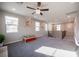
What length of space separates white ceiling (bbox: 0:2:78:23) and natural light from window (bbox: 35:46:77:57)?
0.64 m

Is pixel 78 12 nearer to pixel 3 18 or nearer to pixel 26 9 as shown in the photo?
pixel 26 9

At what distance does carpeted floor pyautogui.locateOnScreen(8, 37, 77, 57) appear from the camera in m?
1.59

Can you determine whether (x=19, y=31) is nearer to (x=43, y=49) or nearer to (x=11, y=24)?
(x=11, y=24)

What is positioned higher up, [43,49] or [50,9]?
[50,9]

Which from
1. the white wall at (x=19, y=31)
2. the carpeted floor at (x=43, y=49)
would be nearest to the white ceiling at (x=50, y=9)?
the white wall at (x=19, y=31)

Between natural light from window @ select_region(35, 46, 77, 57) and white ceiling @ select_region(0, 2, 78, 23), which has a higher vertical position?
white ceiling @ select_region(0, 2, 78, 23)

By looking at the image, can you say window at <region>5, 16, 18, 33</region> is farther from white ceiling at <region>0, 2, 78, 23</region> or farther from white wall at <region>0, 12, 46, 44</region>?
white ceiling at <region>0, 2, 78, 23</region>

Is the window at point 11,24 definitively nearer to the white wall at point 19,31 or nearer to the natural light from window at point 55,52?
the white wall at point 19,31

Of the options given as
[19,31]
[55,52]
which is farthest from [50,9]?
[55,52]

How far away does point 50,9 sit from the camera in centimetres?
162

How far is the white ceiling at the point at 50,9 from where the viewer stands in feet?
5.11

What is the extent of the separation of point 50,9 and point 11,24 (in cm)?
89

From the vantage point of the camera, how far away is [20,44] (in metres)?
1.63

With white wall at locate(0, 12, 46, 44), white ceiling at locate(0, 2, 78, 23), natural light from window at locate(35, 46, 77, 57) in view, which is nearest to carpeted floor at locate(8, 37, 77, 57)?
natural light from window at locate(35, 46, 77, 57)
